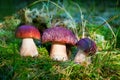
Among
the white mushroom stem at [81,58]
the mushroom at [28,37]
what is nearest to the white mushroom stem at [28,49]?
the mushroom at [28,37]

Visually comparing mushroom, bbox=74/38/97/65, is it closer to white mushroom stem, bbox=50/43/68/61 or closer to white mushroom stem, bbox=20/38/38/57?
white mushroom stem, bbox=50/43/68/61

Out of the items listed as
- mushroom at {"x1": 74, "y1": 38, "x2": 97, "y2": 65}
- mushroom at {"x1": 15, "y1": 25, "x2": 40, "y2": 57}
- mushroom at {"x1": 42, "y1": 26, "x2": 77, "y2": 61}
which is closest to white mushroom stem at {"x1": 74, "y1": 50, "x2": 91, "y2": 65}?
mushroom at {"x1": 74, "y1": 38, "x2": 97, "y2": 65}

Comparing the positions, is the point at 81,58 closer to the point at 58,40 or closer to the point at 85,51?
the point at 85,51

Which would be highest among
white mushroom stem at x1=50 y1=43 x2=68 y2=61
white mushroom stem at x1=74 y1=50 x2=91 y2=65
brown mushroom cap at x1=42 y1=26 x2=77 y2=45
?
brown mushroom cap at x1=42 y1=26 x2=77 y2=45

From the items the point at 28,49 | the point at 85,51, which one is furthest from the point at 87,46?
the point at 28,49

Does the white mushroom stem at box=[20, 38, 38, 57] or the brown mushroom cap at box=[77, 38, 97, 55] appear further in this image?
the white mushroom stem at box=[20, 38, 38, 57]

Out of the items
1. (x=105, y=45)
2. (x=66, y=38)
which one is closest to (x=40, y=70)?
(x=66, y=38)

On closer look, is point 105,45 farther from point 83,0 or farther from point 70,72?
point 83,0

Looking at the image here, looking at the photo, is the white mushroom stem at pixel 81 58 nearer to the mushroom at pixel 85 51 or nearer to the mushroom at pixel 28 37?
the mushroom at pixel 85 51
